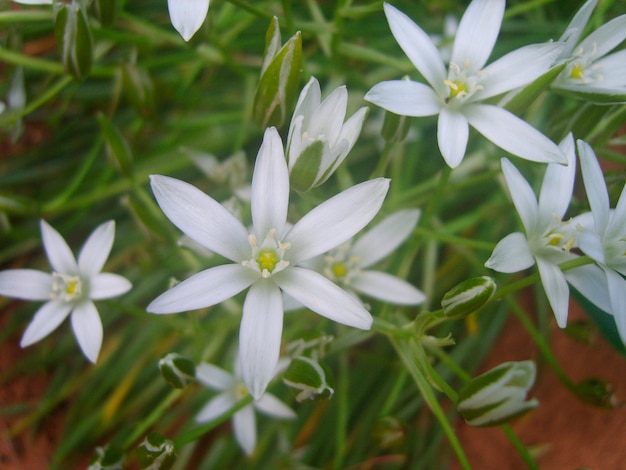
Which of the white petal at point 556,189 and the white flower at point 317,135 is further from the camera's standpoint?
the white petal at point 556,189

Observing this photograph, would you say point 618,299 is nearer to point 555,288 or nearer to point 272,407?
point 555,288

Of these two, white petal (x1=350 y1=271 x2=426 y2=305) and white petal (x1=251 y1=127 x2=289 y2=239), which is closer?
white petal (x1=251 y1=127 x2=289 y2=239)

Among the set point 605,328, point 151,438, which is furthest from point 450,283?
point 151,438

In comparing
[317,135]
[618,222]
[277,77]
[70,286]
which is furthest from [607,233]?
[70,286]

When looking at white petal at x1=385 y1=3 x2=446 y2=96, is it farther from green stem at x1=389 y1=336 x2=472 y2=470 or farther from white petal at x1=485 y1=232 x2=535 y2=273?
green stem at x1=389 y1=336 x2=472 y2=470

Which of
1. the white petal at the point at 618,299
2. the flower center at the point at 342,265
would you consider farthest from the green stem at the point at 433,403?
the white petal at the point at 618,299

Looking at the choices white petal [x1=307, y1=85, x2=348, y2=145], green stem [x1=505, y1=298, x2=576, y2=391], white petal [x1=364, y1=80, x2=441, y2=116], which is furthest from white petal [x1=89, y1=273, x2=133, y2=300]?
green stem [x1=505, y1=298, x2=576, y2=391]

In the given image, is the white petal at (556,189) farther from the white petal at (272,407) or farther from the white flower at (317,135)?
the white petal at (272,407)
